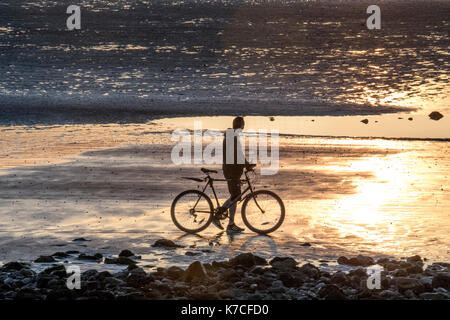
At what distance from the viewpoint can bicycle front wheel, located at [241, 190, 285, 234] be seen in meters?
14.2

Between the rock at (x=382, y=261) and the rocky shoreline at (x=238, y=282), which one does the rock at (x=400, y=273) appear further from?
the rock at (x=382, y=261)

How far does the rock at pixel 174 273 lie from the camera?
10.9m

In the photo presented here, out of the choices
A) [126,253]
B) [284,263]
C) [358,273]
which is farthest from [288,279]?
[126,253]

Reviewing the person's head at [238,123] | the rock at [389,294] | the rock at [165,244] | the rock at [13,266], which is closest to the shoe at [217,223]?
the rock at [165,244]

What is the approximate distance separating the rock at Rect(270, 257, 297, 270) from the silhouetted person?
2.72m

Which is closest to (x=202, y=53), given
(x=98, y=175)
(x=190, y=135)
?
(x=190, y=135)

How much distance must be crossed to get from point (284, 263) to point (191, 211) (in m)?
3.34

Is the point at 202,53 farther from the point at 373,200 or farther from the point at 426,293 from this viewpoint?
the point at 426,293

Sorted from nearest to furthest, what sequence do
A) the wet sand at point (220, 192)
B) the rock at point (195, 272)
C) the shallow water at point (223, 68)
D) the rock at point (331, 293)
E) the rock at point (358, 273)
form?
the rock at point (331, 293)
the rock at point (195, 272)
the rock at point (358, 273)
the wet sand at point (220, 192)
the shallow water at point (223, 68)

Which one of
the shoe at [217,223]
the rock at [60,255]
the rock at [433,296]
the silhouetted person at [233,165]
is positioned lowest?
the rock at [433,296]

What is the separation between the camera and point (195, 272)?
35.6ft

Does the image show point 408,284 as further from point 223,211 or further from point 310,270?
point 223,211

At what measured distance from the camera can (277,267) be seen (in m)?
11.3

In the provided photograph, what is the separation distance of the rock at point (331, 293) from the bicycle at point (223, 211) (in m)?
4.10
